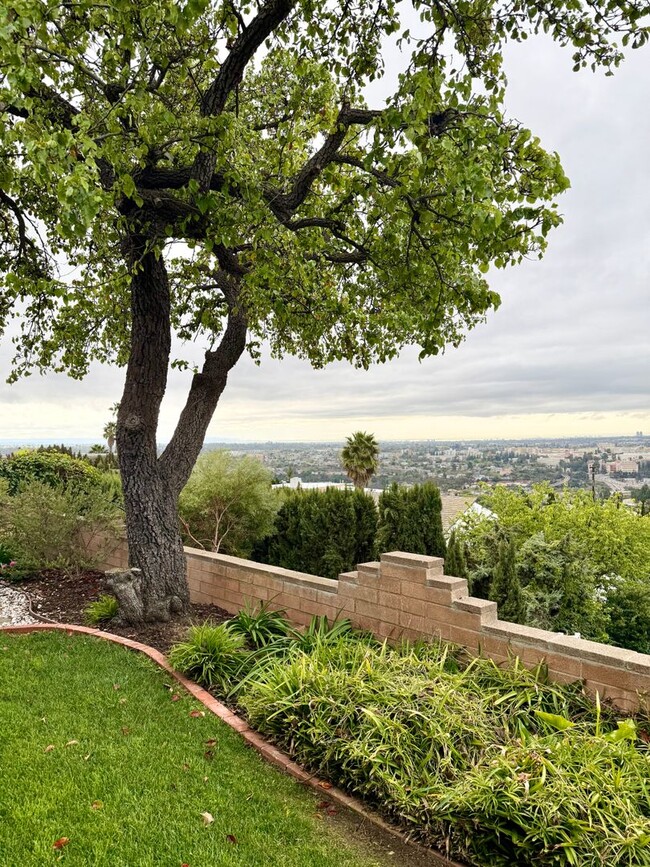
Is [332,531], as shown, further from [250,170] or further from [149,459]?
[250,170]

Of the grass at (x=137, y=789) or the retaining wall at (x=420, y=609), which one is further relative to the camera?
the retaining wall at (x=420, y=609)

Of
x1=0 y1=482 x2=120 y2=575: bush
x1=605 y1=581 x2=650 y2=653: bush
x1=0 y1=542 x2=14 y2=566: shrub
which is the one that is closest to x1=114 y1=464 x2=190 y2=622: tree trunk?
x1=0 y1=482 x2=120 y2=575: bush

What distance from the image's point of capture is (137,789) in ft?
11.2

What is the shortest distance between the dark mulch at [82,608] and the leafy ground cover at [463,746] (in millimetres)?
1220

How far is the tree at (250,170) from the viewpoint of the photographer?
14.0 ft

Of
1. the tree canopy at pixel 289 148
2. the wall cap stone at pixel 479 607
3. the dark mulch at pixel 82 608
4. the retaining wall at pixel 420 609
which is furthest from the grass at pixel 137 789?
the tree canopy at pixel 289 148

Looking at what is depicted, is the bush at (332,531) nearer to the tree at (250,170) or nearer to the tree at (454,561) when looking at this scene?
the tree at (454,561)

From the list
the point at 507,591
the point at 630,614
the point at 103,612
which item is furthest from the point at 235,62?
the point at 630,614

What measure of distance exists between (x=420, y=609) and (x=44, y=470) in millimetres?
9473

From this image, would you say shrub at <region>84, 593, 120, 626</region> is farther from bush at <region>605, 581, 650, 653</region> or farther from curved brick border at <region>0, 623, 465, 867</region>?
bush at <region>605, 581, 650, 653</region>

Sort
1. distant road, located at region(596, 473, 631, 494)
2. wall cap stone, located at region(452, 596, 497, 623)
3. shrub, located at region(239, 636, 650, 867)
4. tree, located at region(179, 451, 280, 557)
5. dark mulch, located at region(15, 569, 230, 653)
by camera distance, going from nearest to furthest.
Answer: shrub, located at region(239, 636, 650, 867) → wall cap stone, located at region(452, 596, 497, 623) → dark mulch, located at region(15, 569, 230, 653) → tree, located at region(179, 451, 280, 557) → distant road, located at region(596, 473, 631, 494)

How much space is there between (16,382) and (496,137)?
835 cm

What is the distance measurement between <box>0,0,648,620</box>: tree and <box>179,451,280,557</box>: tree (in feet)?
8.14

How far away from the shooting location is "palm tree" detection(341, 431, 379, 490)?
1125 inches
